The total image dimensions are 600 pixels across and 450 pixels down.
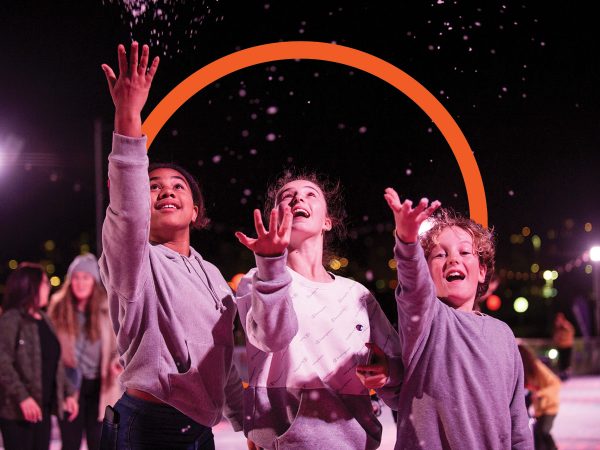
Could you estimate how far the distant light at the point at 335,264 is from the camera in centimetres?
409

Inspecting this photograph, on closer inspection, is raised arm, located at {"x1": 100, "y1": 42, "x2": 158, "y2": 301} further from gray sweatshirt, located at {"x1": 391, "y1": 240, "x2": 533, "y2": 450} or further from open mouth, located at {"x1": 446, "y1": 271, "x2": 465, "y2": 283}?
open mouth, located at {"x1": 446, "y1": 271, "x2": 465, "y2": 283}

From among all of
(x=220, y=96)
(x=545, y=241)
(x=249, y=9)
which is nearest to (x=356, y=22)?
(x=249, y=9)

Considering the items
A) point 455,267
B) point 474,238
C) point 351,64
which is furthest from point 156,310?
point 351,64

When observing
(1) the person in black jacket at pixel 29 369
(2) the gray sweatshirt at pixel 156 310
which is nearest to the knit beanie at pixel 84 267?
(1) the person in black jacket at pixel 29 369

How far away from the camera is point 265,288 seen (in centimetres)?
301

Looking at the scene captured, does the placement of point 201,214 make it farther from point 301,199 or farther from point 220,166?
point 220,166

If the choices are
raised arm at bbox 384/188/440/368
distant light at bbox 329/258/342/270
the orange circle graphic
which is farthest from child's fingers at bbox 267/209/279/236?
the orange circle graphic

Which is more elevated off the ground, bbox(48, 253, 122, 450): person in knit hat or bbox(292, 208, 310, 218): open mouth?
bbox(292, 208, 310, 218): open mouth

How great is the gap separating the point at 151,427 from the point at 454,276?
1473 mm

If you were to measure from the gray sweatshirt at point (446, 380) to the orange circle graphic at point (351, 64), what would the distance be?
3.40 ft

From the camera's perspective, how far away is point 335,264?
4238mm

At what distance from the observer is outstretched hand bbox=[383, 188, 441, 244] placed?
9.88 ft

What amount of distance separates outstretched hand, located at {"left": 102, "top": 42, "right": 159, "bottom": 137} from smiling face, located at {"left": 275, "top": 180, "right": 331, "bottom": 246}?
77 centimetres

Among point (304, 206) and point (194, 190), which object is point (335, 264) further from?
point (194, 190)
